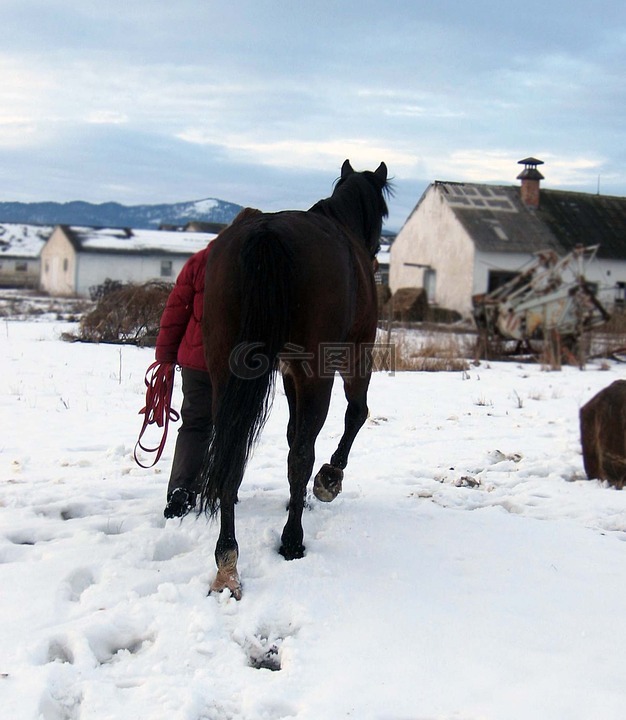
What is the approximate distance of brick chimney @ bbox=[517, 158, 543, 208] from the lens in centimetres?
3031

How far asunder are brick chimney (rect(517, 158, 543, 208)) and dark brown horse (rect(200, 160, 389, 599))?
2902 cm

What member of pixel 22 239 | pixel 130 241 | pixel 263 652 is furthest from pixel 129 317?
pixel 22 239

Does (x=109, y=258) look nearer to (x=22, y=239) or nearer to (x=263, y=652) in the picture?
(x=22, y=239)

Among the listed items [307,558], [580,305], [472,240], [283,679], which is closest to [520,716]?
[283,679]

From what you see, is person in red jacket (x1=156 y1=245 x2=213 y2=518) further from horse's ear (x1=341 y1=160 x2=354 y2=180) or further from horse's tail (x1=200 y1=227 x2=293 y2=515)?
horse's ear (x1=341 y1=160 x2=354 y2=180)

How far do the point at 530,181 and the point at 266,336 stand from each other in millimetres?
29867

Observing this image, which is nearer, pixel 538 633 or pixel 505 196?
pixel 538 633

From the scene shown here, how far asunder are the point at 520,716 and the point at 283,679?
80 centimetres

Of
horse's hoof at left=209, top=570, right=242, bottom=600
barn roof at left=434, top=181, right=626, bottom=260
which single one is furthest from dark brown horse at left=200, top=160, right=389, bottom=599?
barn roof at left=434, top=181, right=626, bottom=260

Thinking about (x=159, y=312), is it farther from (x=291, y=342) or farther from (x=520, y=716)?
(x=520, y=716)

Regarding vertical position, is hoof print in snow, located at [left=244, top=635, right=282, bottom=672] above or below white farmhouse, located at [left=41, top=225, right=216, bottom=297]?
below

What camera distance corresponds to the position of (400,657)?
262cm

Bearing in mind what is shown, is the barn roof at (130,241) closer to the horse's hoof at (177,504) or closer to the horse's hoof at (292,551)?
the horse's hoof at (177,504)

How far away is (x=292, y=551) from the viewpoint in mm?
3512
